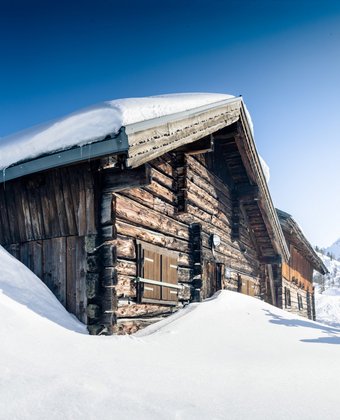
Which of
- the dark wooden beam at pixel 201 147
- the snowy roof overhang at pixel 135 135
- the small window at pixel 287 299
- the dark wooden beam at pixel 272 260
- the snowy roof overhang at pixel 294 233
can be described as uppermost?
the dark wooden beam at pixel 201 147

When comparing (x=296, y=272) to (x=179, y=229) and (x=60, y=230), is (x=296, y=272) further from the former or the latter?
(x=60, y=230)

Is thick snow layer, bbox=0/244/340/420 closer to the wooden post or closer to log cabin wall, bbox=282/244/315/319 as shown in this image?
the wooden post

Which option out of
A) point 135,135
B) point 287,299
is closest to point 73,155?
point 135,135

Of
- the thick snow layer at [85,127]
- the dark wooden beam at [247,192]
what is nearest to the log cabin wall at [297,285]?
the dark wooden beam at [247,192]

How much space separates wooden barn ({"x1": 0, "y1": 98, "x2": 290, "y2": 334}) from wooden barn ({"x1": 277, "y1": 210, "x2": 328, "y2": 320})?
695 centimetres

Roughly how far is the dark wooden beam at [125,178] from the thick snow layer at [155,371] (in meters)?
1.62

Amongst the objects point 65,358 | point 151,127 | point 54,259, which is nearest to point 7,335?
point 65,358

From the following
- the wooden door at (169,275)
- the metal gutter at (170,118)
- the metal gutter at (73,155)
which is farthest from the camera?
the wooden door at (169,275)

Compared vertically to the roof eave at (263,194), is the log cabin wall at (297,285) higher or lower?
lower

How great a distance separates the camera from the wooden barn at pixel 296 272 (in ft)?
45.8

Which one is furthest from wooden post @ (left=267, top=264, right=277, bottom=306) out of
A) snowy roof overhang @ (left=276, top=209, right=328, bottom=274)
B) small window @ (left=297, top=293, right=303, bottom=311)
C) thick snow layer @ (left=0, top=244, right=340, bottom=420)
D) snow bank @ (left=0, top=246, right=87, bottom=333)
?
snow bank @ (left=0, top=246, right=87, bottom=333)

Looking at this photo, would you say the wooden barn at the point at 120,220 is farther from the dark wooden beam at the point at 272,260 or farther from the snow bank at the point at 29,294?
the dark wooden beam at the point at 272,260

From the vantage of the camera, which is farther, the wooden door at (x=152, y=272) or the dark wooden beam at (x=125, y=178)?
the wooden door at (x=152, y=272)

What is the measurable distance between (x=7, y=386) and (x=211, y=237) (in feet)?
21.6
